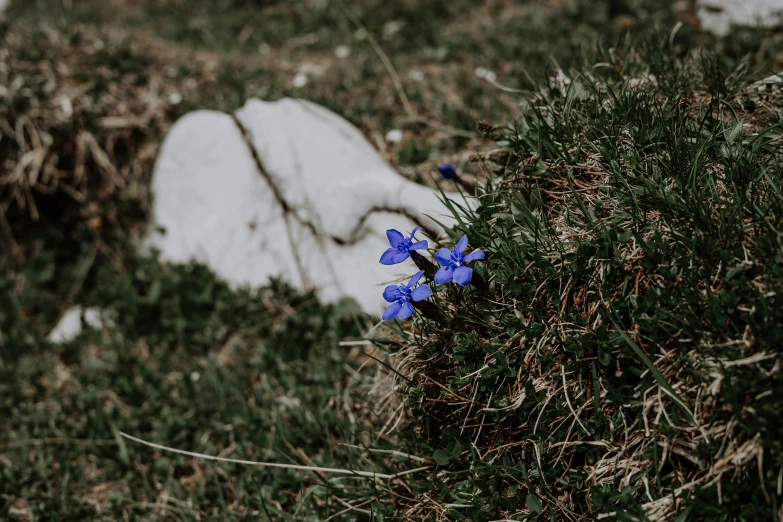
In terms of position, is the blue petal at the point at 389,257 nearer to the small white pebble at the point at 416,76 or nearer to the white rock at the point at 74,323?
the white rock at the point at 74,323

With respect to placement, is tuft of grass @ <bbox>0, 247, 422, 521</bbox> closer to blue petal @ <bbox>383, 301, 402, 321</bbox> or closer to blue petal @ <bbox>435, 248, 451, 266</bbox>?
blue petal @ <bbox>383, 301, 402, 321</bbox>

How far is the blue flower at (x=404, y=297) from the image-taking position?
6.66ft

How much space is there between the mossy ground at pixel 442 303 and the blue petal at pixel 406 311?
301mm

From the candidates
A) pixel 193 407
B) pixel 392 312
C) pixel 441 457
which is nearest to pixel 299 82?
pixel 193 407

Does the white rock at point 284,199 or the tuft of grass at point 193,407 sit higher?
the white rock at point 284,199

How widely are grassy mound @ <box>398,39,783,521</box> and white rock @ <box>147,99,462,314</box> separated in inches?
36.8

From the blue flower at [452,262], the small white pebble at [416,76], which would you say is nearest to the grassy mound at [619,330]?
the blue flower at [452,262]

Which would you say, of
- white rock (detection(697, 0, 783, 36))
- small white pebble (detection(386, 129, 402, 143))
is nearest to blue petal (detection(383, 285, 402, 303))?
small white pebble (detection(386, 129, 402, 143))

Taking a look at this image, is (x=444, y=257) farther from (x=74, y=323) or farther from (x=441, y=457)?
(x=74, y=323)

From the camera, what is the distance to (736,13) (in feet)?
14.0

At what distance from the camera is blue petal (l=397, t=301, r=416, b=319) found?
2.02m

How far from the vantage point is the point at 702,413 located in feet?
6.14

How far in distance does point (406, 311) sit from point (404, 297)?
10cm

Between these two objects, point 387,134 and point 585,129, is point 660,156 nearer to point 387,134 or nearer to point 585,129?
point 585,129
